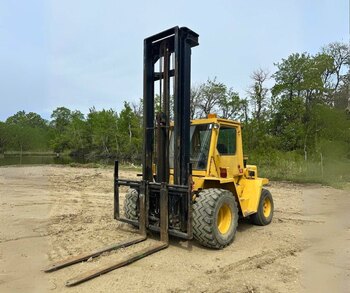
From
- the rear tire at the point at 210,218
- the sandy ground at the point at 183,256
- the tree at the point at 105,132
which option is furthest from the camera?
the tree at the point at 105,132

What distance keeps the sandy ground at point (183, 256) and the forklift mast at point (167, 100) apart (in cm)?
134

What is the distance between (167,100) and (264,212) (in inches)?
140

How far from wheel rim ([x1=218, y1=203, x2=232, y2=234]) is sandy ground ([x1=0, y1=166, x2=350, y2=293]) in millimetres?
314

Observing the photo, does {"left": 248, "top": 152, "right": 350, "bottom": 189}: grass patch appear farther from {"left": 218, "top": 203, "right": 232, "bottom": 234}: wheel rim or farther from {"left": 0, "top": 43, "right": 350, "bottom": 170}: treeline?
{"left": 218, "top": 203, "right": 232, "bottom": 234}: wheel rim

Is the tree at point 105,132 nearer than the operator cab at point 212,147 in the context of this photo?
No

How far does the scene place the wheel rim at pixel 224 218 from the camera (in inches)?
222

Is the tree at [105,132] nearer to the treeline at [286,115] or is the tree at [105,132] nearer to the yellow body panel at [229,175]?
the treeline at [286,115]

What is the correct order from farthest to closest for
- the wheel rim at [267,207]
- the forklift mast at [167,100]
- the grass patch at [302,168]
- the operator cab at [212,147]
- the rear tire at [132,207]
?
1. the grass patch at [302,168]
2. the wheel rim at [267,207]
3. the rear tire at [132,207]
4. the operator cab at [212,147]
5. the forklift mast at [167,100]

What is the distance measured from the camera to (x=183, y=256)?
4969mm

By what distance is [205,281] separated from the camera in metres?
4.07

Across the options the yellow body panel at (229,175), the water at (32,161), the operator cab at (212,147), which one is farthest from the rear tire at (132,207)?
the water at (32,161)

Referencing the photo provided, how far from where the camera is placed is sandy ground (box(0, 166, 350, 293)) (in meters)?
3.97

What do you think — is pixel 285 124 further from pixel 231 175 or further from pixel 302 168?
pixel 231 175

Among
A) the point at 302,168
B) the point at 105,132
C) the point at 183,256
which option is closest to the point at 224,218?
the point at 183,256
